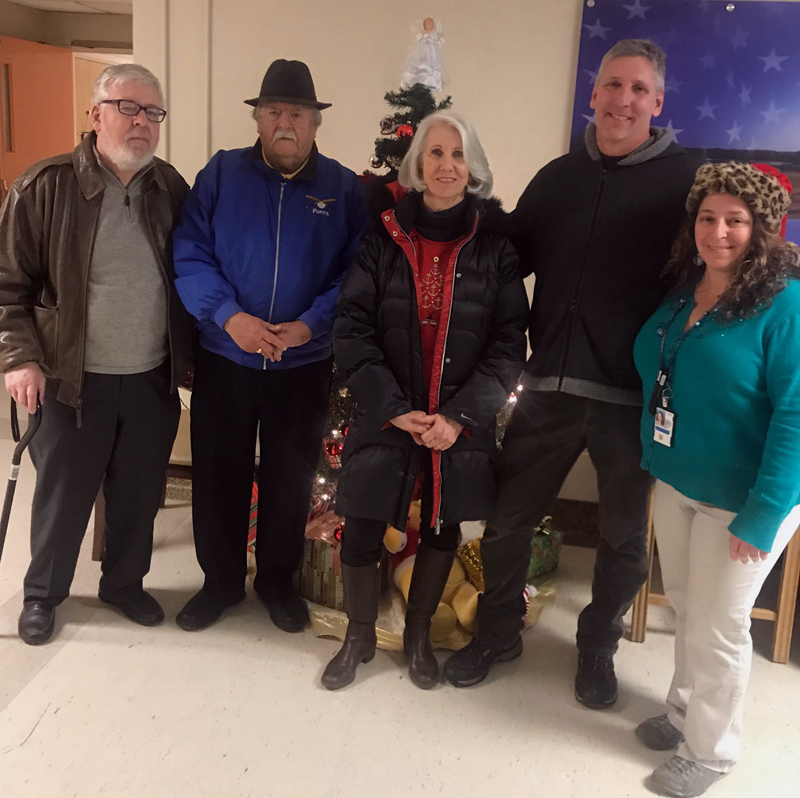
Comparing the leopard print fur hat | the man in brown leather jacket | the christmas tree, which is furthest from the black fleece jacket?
the man in brown leather jacket

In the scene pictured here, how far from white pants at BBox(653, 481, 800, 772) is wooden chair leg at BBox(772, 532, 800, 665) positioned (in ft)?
2.26

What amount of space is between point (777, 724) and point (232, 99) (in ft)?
10.5

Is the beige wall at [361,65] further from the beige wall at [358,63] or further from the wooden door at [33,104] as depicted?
the wooden door at [33,104]

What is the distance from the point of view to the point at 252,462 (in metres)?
2.39

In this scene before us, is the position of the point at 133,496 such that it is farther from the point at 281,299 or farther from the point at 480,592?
the point at 480,592

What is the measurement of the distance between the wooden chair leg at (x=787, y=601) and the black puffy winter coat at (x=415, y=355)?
1126 mm

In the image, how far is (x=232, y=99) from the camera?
3.33 metres

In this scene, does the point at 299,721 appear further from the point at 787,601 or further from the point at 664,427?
the point at 787,601

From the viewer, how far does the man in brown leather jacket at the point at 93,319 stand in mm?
2072

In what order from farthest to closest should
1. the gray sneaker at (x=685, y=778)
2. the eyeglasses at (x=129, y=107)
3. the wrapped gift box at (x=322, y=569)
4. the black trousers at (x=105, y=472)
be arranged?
the wrapped gift box at (x=322, y=569), the black trousers at (x=105, y=472), the eyeglasses at (x=129, y=107), the gray sneaker at (x=685, y=778)

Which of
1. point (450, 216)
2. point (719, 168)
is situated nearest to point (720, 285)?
point (719, 168)

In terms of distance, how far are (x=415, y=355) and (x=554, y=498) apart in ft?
2.01

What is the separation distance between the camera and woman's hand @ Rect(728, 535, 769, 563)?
1595 mm

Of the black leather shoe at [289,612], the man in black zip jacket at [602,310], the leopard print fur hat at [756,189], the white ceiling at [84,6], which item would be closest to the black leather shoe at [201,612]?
the black leather shoe at [289,612]
